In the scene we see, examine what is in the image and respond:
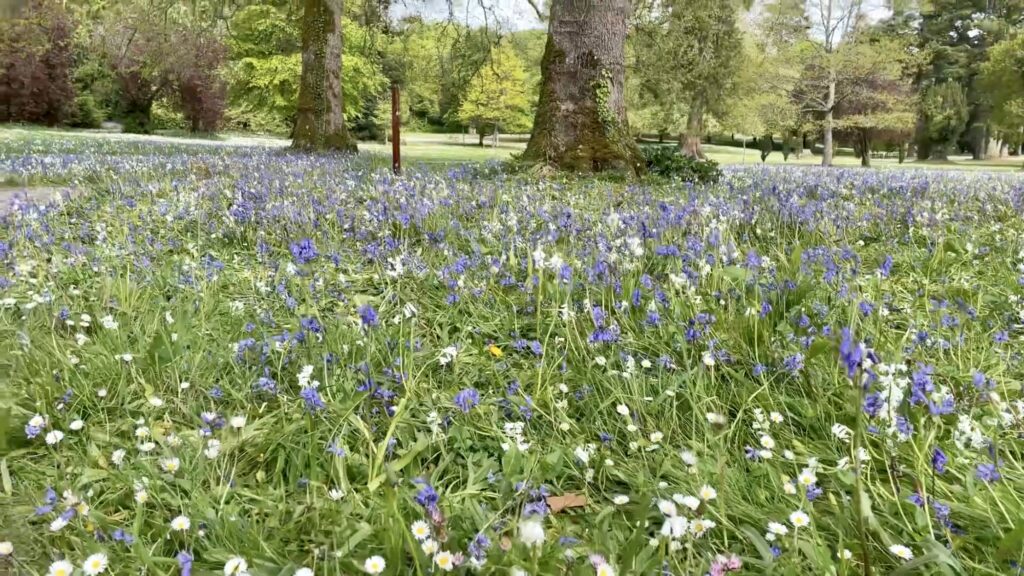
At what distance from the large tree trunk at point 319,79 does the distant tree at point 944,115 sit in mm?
45703

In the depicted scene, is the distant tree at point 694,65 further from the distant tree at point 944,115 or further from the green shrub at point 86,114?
the green shrub at point 86,114

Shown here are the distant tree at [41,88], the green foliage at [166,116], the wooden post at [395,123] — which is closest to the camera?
the wooden post at [395,123]

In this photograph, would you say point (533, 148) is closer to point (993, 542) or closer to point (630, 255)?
point (630, 255)

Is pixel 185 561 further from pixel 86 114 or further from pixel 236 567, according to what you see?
pixel 86 114

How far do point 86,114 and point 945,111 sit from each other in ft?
216

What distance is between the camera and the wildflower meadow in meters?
1.43

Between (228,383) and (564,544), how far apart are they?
1465 mm

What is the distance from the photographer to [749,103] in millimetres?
38656

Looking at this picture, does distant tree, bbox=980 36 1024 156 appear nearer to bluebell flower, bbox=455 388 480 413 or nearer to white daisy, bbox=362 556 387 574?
bluebell flower, bbox=455 388 480 413

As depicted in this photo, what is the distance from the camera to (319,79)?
17156 millimetres

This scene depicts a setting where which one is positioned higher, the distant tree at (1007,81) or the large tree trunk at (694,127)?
the distant tree at (1007,81)

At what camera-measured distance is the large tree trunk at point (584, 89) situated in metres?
8.73

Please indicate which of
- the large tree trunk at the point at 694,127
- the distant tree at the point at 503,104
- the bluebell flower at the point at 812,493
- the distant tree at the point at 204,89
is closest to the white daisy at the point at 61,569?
the bluebell flower at the point at 812,493

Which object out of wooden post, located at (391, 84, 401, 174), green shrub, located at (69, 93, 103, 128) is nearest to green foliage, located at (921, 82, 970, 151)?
wooden post, located at (391, 84, 401, 174)
